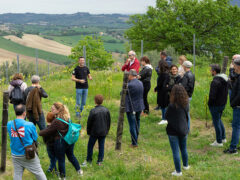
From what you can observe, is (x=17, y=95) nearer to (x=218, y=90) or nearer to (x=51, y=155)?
(x=51, y=155)

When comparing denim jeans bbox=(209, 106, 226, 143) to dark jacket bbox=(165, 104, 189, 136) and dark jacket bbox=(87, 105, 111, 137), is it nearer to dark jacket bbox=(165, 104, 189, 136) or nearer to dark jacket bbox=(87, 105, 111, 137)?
dark jacket bbox=(165, 104, 189, 136)

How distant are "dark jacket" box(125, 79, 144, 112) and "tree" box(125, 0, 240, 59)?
23.8 metres

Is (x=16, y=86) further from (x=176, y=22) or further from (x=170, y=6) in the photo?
(x=170, y=6)

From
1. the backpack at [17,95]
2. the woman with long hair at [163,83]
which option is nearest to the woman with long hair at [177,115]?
the woman with long hair at [163,83]

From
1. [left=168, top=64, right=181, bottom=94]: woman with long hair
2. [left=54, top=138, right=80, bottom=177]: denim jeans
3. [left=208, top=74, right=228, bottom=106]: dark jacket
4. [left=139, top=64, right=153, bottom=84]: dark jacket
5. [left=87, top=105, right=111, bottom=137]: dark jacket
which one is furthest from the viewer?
[left=139, top=64, right=153, bottom=84]: dark jacket

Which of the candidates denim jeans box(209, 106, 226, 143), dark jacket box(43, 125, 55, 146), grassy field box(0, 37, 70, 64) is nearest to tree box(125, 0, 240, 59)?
denim jeans box(209, 106, 226, 143)

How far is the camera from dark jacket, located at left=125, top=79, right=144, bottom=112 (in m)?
6.41

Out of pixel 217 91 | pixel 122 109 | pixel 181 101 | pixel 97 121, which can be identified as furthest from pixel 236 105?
pixel 97 121

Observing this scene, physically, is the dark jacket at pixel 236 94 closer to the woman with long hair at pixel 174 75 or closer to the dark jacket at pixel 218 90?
the dark jacket at pixel 218 90

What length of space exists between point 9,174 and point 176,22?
27850mm

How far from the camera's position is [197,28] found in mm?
31828

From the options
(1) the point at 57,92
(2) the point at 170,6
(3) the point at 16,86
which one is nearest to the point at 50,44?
(2) the point at 170,6

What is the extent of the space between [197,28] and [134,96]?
27.4 m

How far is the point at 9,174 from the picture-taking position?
5613 mm
